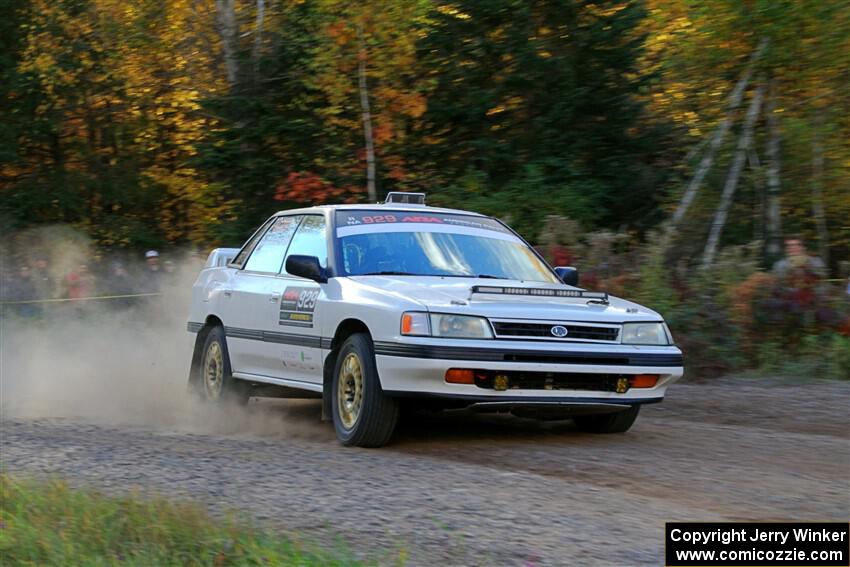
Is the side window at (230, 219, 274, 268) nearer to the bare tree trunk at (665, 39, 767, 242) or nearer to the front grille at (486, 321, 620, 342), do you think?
the front grille at (486, 321, 620, 342)

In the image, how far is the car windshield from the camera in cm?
854

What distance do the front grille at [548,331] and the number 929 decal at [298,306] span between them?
155 cm

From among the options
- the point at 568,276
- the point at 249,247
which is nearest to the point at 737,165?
the point at 568,276

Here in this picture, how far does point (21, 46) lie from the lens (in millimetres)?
27281

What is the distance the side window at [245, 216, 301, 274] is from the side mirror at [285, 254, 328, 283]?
998 mm

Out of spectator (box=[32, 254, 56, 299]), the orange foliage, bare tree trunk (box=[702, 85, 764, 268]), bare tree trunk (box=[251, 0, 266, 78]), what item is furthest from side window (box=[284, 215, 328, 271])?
bare tree trunk (box=[251, 0, 266, 78])

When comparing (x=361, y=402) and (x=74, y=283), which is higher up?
(x=74, y=283)

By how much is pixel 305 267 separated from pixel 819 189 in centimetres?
1041

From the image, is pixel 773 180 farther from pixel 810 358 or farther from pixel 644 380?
pixel 644 380

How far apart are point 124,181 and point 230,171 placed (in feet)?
23.8

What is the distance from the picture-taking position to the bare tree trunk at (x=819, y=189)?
1659cm

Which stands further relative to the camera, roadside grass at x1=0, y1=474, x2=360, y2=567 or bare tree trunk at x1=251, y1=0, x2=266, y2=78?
bare tree trunk at x1=251, y1=0, x2=266, y2=78

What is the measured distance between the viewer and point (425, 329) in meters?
7.35

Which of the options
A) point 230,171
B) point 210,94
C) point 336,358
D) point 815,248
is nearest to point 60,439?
point 336,358
